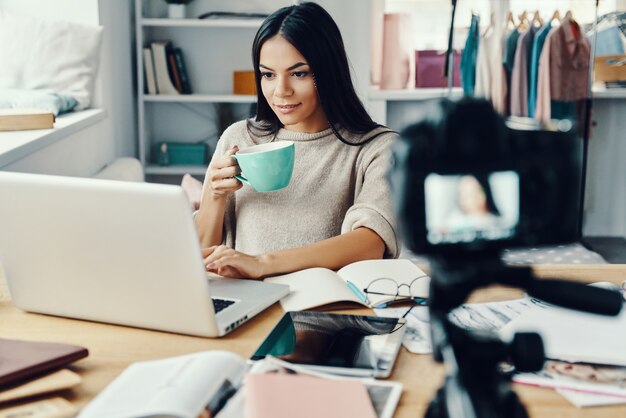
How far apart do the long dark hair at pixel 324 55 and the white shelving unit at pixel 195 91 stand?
2.37m

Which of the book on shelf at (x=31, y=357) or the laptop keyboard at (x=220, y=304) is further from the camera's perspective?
the laptop keyboard at (x=220, y=304)

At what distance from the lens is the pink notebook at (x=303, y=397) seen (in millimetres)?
812

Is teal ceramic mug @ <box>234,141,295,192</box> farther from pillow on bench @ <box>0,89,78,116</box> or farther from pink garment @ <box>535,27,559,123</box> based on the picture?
pink garment @ <box>535,27,559,123</box>

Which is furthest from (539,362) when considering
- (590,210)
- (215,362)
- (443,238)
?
(590,210)

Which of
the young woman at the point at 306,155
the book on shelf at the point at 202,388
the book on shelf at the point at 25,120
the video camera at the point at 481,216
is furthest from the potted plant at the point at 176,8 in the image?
the video camera at the point at 481,216

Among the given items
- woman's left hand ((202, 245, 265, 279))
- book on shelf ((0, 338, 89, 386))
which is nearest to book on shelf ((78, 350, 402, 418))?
book on shelf ((0, 338, 89, 386))

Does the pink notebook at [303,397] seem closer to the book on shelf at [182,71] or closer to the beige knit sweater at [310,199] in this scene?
the beige knit sweater at [310,199]

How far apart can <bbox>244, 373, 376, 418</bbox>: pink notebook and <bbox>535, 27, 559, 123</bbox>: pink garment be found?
355 centimetres

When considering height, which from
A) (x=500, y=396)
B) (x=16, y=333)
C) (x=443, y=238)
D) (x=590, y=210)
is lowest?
(x=590, y=210)

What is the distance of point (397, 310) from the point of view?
119 cm

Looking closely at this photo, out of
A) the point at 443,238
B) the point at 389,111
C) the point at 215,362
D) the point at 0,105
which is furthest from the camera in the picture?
the point at 389,111

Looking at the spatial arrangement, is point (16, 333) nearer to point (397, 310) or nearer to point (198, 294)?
point (198, 294)

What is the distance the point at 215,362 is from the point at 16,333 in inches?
16.7

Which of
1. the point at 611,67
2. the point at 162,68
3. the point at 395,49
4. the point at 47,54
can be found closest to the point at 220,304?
the point at 47,54
